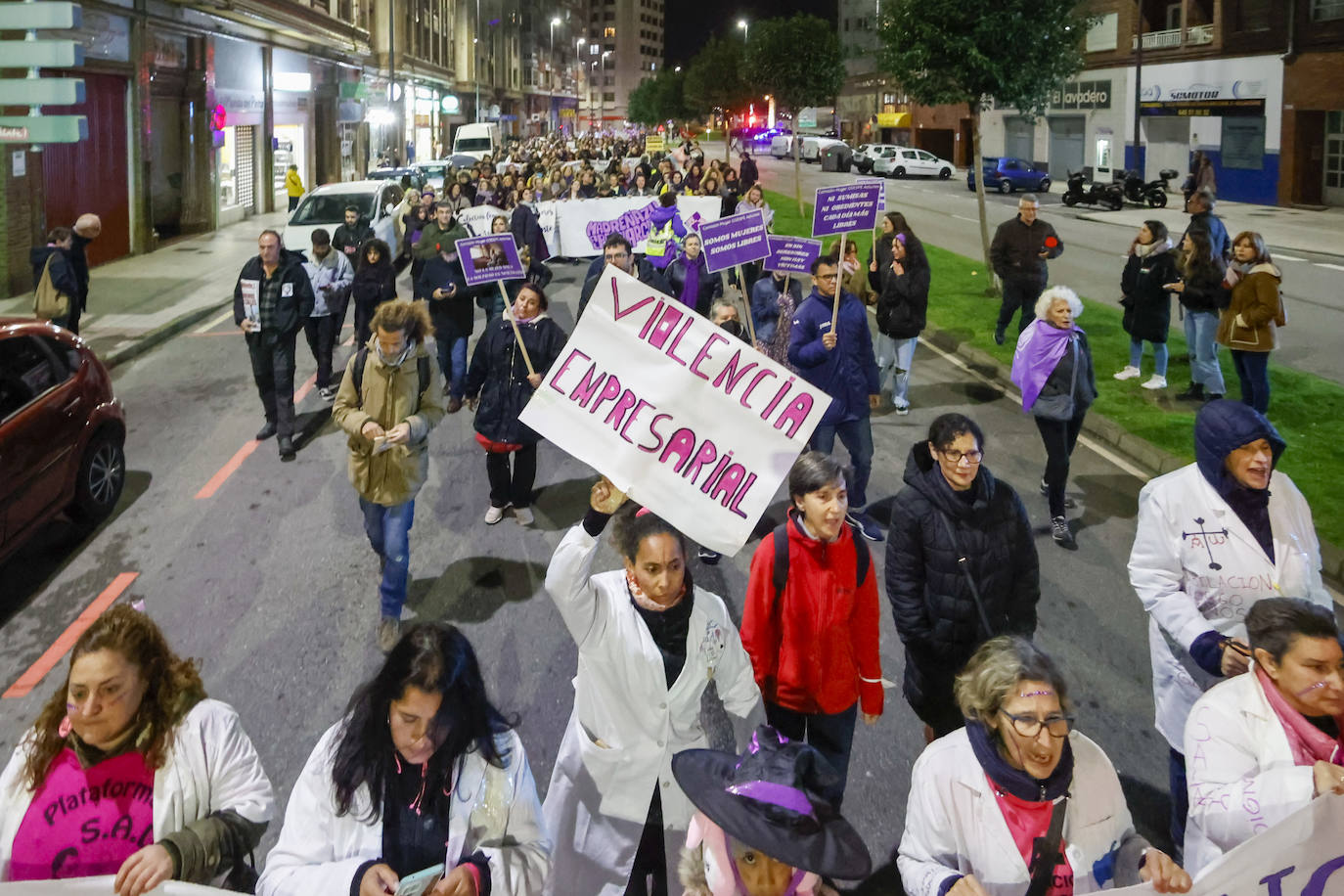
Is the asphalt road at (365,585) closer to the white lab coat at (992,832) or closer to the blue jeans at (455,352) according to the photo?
the blue jeans at (455,352)

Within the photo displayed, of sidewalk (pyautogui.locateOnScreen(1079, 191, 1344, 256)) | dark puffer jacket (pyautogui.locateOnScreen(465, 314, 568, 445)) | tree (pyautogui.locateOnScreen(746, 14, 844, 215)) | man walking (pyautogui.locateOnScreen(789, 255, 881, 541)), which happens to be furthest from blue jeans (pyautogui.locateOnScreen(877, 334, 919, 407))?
tree (pyautogui.locateOnScreen(746, 14, 844, 215))

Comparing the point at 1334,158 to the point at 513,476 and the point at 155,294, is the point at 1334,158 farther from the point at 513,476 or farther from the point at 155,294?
the point at 513,476

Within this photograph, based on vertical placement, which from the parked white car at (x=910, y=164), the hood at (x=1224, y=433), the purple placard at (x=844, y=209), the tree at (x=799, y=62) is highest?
the tree at (x=799, y=62)

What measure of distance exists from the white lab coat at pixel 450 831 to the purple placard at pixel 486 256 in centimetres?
559

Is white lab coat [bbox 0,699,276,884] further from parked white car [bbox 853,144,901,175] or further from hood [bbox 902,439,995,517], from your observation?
parked white car [bbox 853,144,901,175]

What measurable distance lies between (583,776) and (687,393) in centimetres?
139

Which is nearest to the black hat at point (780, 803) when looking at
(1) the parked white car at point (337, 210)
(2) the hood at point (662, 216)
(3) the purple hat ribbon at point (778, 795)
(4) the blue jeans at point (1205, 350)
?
(3) the purple hat ribbon at point (778, 795)

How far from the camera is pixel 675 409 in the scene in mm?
3867

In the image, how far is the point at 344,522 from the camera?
7.95 metres

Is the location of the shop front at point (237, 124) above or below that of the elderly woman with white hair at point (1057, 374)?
above

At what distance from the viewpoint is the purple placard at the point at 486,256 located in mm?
8062

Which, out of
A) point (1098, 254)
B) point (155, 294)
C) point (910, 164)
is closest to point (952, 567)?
point (155, 294)

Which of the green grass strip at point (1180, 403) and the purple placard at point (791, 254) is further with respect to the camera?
the purple placard at point (791, 254)

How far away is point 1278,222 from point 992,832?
30886 mm
